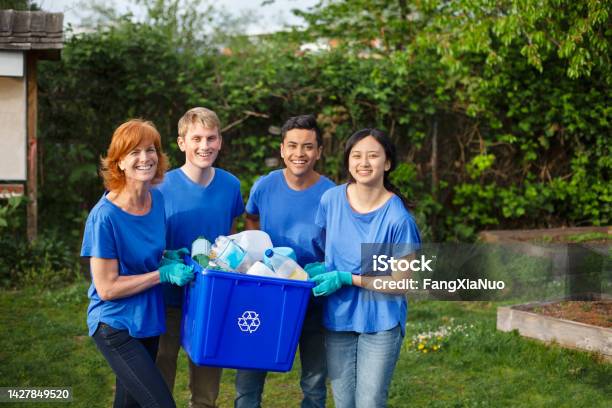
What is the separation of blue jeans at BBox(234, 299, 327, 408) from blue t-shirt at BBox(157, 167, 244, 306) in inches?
21.4

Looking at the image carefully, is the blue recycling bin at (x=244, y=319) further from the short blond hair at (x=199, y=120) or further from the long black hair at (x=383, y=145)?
the short blond hair at (x=199, y=120)

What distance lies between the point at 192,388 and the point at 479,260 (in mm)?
5783

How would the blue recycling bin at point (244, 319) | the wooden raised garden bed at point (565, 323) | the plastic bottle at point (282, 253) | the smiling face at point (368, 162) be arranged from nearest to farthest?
1. the blue recycling bin at point (244, 319)
2. the smiling face at point (368, 162)
3. the plastic bottle at point (282, 253)
4. the wooden raised garden bed at point (565, 323)

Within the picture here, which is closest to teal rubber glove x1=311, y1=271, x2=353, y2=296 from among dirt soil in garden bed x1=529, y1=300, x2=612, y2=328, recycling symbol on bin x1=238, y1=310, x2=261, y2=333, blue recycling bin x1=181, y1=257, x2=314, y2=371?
blue recycling bin x1=181, y1=257, x2=314, y2=371

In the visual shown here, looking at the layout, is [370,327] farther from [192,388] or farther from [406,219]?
[192,388]

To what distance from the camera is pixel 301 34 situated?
1331cm

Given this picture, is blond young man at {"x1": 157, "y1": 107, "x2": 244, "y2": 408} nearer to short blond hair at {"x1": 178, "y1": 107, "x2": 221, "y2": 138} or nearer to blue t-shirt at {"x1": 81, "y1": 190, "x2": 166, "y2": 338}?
short blond hair at {"x1": 178, "y1": 107, "x2": 221, "y2": 138}

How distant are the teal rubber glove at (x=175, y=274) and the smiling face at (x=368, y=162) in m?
0.87

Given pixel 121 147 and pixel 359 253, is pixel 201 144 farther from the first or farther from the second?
pixel 359 253

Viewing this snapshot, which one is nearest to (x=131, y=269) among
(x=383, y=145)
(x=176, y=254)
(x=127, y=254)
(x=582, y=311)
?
(x=127, y=254)

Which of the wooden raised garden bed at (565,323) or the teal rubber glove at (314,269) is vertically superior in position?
the teal rubber glove at (314,269)

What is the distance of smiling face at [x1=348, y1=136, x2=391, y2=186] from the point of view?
3.39 m

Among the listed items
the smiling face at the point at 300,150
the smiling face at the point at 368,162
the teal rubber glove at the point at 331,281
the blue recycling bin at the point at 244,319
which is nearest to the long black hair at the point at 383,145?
the smiling face at the point at 368,162

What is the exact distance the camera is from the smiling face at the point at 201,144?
3.70 metres
